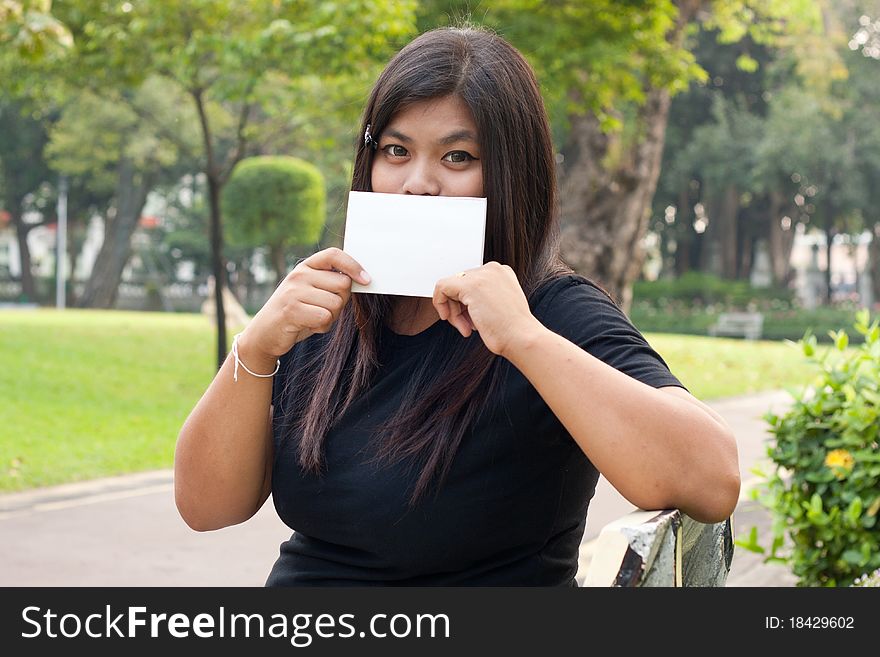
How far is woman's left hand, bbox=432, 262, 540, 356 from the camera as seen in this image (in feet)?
4.86

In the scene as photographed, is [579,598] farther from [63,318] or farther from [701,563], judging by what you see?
[63,318]

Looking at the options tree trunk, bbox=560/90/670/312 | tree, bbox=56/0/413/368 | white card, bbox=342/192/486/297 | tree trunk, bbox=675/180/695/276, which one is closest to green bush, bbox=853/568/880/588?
white card, bbox=342/192/486/297

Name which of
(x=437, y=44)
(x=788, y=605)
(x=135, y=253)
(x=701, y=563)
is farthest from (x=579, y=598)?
(x=135, y=253)

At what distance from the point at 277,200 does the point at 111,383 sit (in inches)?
347

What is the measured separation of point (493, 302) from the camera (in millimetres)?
1487

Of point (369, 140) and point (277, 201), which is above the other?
point (369, 140)

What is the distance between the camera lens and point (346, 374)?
195 centimetres

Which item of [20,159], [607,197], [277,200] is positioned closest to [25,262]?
[20,159]

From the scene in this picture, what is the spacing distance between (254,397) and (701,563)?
76 cm

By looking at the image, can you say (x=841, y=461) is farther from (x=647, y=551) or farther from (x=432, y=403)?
(x=647, y=551)

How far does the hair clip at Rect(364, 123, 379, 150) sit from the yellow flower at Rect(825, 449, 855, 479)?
2205mm

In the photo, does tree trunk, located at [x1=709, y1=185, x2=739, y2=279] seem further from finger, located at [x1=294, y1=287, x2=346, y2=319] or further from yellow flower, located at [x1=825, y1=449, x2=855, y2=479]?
finger, located at [x1=294, y1=287, x2=346, y2=319]

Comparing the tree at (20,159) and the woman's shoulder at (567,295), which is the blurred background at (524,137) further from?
the woman's shoulder at (567,295)

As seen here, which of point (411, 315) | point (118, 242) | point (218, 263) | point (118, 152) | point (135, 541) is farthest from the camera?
point (118, 242)
